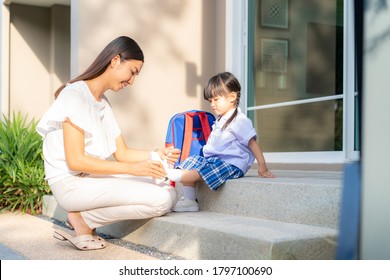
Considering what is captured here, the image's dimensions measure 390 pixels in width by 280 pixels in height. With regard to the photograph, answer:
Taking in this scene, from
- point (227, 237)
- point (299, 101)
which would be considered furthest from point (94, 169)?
point (299, 101)

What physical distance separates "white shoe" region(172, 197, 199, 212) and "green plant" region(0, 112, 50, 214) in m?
1.92

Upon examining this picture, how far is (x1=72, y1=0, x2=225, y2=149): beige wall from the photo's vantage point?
5.40 m

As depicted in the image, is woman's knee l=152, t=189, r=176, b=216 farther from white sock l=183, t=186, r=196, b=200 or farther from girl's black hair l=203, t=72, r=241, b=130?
girl's black hair l=203, t=72, r=241, b=130

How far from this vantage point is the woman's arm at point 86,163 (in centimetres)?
289

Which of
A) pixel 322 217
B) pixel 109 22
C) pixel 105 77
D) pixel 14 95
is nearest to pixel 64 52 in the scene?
pixel 14 95

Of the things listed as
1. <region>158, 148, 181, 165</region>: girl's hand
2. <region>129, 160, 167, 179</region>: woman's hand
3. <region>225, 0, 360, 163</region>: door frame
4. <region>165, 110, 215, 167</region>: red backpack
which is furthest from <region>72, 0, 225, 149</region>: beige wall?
<region>129, 160, 167, 179</region>: woman's hand

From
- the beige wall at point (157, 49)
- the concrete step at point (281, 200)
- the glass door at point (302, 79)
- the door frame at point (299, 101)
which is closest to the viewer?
the concrete step at point (281, 200)

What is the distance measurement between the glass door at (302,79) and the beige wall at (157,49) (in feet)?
2.34

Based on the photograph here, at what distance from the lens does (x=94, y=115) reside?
306 cm

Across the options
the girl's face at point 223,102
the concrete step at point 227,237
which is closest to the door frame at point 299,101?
the girl's face at point 223,102

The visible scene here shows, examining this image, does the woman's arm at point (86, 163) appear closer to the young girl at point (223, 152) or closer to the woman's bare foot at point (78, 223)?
the woman's bare foot at point (78, 223)

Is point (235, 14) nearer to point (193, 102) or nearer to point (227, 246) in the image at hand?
point (193, 102)

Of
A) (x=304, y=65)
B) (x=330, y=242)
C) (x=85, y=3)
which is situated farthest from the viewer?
(x=85, y=3)

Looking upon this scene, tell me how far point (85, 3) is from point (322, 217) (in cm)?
356
